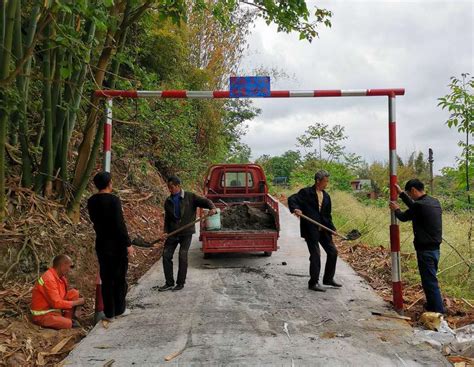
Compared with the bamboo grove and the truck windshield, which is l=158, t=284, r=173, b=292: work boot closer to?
the bamboo grove

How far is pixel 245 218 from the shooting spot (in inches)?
354

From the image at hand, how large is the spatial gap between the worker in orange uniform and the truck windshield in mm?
5666

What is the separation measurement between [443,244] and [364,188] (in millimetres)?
19597

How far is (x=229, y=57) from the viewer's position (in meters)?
22.1

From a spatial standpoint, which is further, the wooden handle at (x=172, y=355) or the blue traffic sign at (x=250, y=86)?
the blue traffic sign at (x=250, y=86)

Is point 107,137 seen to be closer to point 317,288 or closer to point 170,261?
point 170,261

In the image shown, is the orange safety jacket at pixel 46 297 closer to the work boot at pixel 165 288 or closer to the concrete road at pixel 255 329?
the concrete road at pixel 255 329

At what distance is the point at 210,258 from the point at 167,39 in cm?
842

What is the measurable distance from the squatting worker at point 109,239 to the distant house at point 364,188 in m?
20.1

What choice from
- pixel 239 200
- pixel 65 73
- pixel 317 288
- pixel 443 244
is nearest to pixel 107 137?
pixel 65 73

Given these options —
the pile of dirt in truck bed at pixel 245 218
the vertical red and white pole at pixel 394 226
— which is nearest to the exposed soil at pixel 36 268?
the pile of dirt in truck bed at pixel 245 218

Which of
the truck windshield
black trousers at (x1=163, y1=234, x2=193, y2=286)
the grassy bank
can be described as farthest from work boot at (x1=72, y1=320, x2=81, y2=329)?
the truck windshield

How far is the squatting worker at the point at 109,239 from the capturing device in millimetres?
4930

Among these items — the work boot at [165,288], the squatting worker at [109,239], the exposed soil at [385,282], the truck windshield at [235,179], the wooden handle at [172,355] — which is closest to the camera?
the wooden handle at [172,355]
